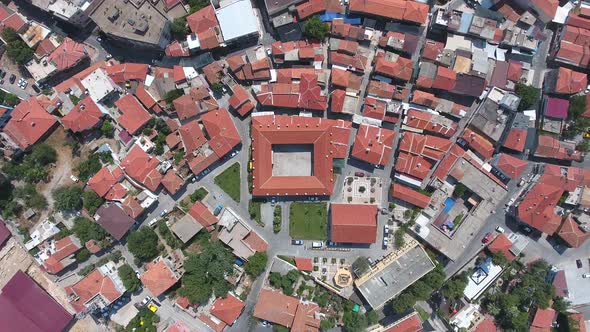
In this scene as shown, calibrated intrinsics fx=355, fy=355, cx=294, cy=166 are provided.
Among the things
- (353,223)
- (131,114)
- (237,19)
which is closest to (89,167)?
(131,114)

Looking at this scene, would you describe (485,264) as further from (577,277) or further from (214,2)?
(214,2)

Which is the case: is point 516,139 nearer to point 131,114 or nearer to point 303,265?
point 303,265

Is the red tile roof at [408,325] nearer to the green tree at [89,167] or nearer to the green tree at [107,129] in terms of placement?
the green tree at [89,167]

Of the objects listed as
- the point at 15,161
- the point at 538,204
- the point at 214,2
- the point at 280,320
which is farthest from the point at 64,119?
the point at 538,204

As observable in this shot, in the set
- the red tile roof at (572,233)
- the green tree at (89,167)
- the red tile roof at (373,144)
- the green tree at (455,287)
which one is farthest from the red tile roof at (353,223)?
the green tree at (89,167)

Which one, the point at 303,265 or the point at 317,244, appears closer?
the point at 303,265
